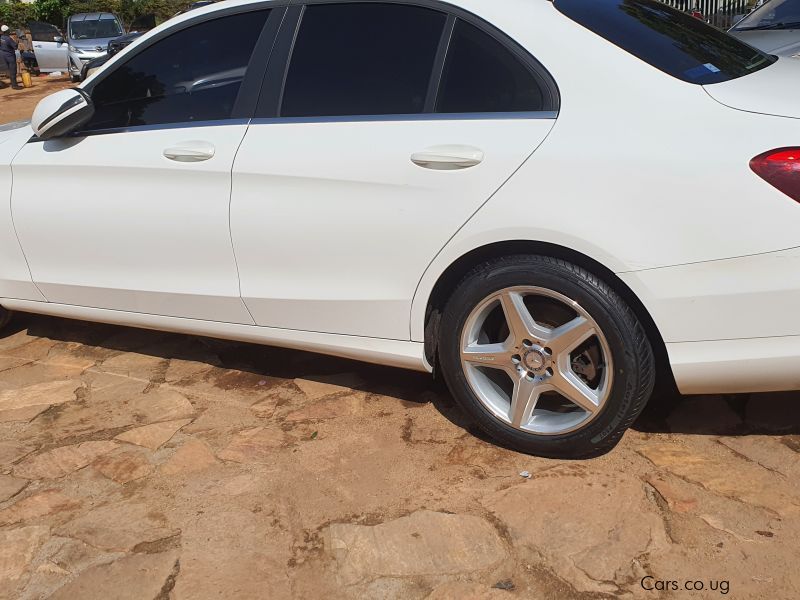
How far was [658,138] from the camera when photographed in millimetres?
2643

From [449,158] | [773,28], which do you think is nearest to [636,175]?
[449,158]

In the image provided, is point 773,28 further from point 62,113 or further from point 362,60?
point 62,113

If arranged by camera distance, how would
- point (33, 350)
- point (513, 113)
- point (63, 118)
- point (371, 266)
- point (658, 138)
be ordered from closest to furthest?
point (658, 138) < point (513, 113) < point (371, 266) < point (63, 118) < point (33, 350)

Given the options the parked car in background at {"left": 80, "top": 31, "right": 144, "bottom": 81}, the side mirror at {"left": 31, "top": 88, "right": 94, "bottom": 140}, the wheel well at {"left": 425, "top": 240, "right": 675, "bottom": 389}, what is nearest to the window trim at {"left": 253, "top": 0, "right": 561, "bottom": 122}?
the wheel well at {"left": 425, "top": 240, "right": 675, "bottom": 389}

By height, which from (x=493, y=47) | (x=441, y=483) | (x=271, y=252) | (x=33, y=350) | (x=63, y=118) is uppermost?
(x=493, y=47)

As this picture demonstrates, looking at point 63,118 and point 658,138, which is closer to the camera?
point 658,138

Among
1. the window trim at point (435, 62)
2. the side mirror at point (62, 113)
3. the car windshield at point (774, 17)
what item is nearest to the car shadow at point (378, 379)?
the window trim at point (435, 62)

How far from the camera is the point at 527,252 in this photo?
114 inches

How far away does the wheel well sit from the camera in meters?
2.76

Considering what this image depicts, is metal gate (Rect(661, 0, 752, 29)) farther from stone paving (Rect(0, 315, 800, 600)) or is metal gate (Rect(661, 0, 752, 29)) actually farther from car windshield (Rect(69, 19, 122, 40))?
car windshield (Rect(69, 19, 122, 40))

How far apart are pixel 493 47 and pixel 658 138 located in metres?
0.68

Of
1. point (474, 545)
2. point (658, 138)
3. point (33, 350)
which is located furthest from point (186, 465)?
point (658, 138)

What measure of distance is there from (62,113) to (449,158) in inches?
70.0

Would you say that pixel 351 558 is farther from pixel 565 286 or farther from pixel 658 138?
pixel 658 138
